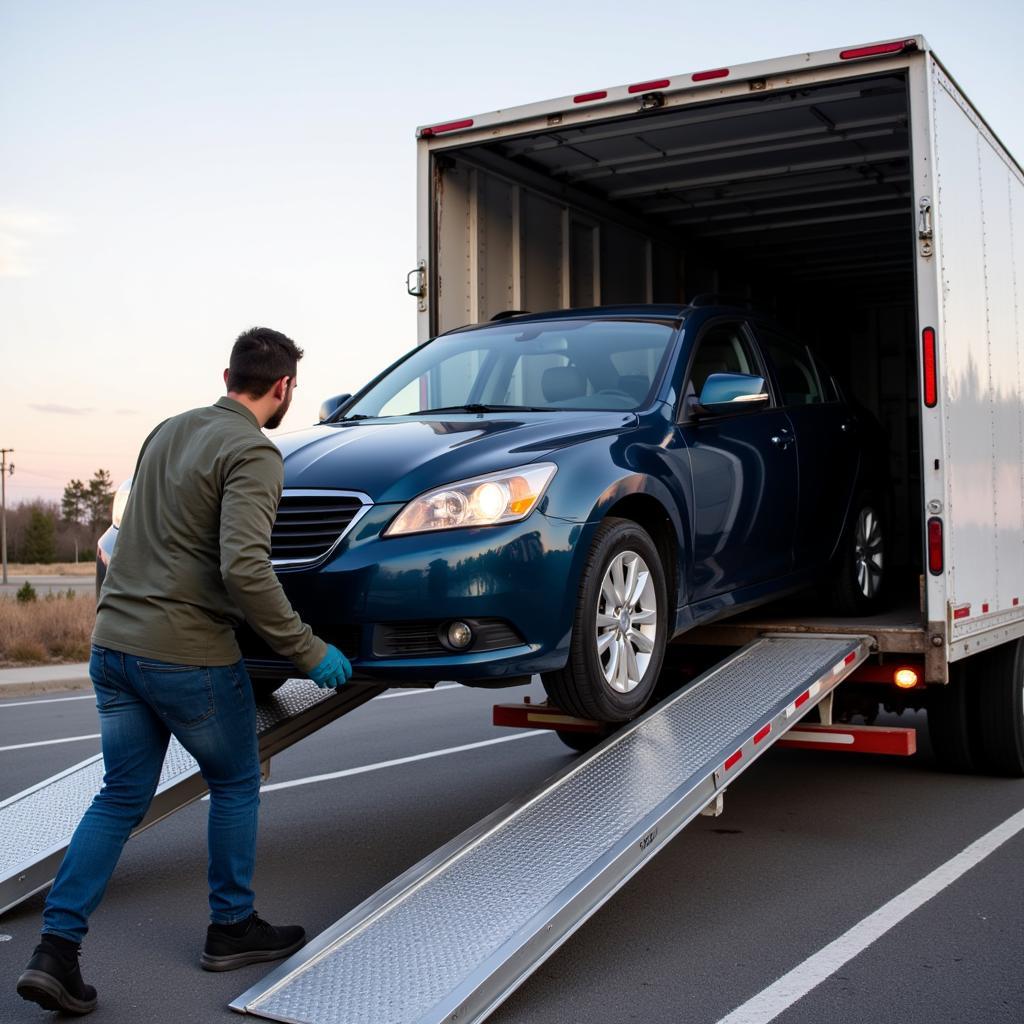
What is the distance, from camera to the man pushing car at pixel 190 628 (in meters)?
3.74

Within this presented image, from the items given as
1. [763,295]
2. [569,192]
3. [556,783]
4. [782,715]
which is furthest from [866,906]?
[763,295]

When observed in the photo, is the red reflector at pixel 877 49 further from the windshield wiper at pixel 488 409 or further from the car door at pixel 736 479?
the windshield wiper at pixel 488 409

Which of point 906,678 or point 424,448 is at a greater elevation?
point 424,448

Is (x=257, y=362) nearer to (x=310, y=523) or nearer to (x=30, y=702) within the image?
(x=310, y=523)

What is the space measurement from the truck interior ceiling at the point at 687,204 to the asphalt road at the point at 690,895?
1.96 meters

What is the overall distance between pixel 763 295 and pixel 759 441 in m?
5.25

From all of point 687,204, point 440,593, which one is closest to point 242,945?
point 440,593

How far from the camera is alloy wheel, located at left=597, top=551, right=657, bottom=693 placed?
4.80 m

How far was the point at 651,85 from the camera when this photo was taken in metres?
6.43

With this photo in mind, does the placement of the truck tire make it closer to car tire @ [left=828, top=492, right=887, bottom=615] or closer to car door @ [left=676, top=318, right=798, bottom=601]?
car tire @ [left=828, top=492, right=887, bottom=615]

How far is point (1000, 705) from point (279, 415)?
14.8 feet

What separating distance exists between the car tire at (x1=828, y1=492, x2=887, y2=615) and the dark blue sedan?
0.03 meters

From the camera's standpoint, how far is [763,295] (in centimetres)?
1109

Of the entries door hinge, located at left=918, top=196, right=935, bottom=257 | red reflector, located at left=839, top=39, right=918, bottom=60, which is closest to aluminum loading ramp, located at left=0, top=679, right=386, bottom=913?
door hinge, located at left=918, top=196, right=935, bottom=257
